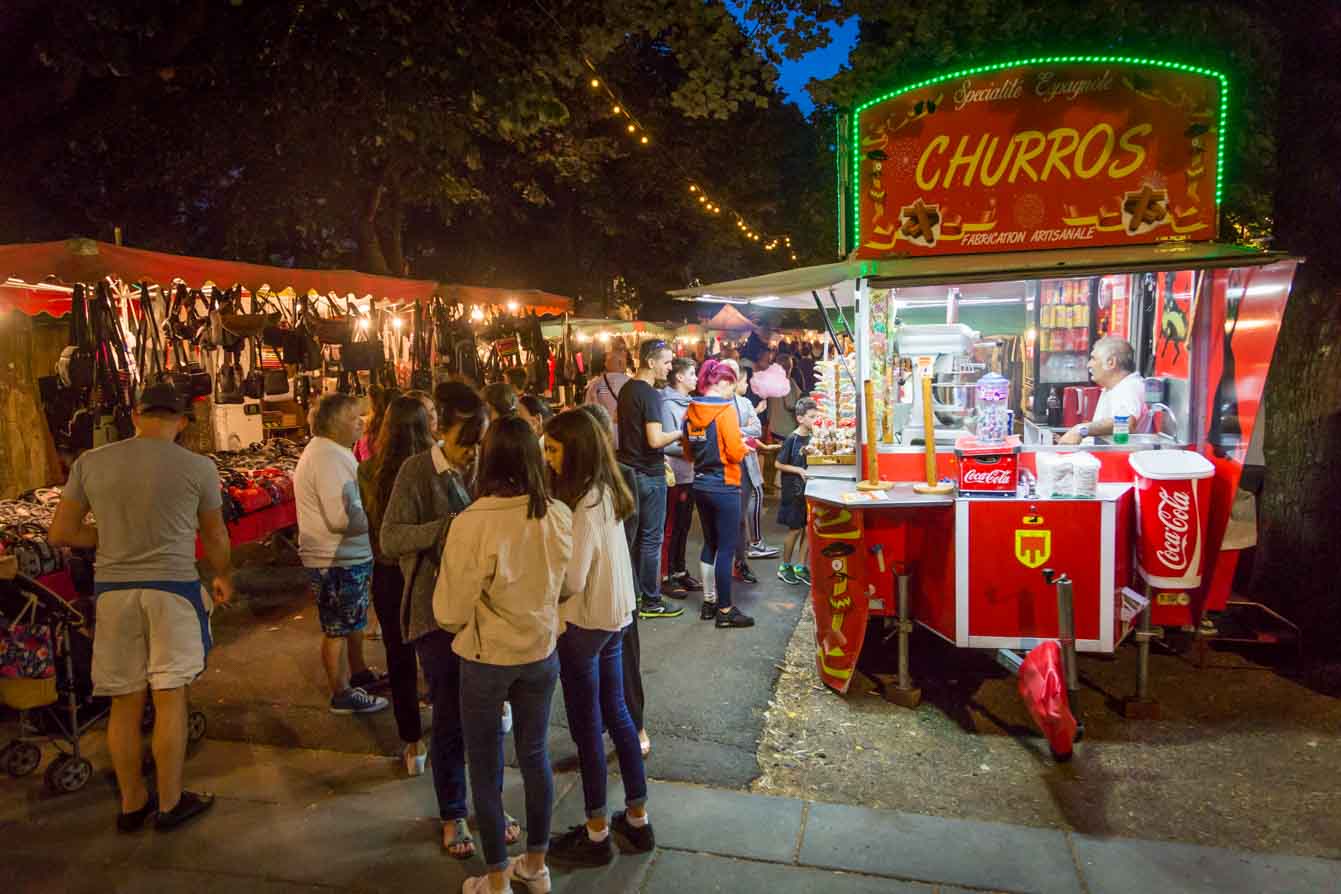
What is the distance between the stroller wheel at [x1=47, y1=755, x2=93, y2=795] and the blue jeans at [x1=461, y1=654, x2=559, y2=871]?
2.47 metres

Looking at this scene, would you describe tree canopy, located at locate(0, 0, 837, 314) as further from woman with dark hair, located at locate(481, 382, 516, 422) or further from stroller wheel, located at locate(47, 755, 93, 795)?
stroller wheel, located at locate(47, 755, 93, 795)

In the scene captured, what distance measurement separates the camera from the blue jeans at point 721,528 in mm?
6191

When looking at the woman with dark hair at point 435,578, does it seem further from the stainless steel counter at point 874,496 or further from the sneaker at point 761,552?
the sneaker at point 761,552

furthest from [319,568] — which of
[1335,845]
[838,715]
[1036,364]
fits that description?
[1036,364]

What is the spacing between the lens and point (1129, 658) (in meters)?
5.59

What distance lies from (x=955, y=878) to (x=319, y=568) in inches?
142

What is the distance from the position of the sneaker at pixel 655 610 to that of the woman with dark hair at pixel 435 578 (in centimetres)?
310

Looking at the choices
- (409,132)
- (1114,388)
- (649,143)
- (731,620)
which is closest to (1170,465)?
(1114,388)

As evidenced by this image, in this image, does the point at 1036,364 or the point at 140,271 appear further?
the point at 1036,364

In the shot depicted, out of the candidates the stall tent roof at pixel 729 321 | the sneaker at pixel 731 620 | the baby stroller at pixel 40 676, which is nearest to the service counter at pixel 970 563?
the sneaker at pixel 731 620

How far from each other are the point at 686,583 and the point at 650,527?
50.8 inches

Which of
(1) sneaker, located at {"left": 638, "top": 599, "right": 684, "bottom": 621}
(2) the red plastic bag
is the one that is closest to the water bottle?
(2) the red plastic bag

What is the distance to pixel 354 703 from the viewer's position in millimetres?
5031

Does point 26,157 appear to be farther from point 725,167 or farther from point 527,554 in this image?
point 725,167
